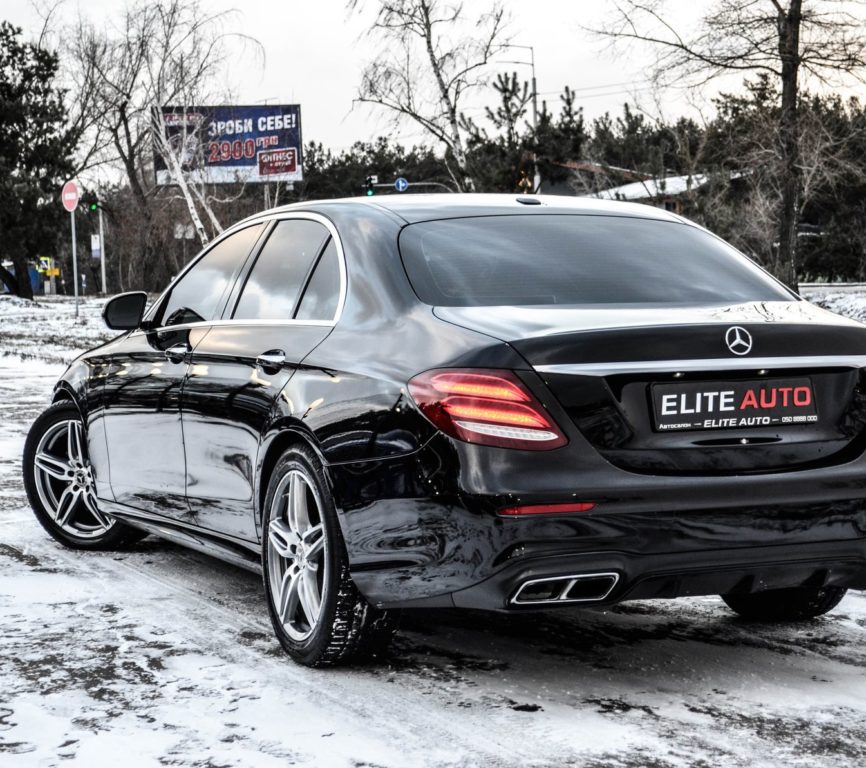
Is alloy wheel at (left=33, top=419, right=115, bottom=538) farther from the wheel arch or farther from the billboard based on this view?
the billboard

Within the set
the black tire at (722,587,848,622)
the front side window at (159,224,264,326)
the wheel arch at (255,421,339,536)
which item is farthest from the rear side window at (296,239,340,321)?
the black tire at (722,587,848,622)

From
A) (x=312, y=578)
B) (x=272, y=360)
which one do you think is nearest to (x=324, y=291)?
(x=272, y=360)

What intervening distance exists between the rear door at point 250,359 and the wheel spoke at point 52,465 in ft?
5.07

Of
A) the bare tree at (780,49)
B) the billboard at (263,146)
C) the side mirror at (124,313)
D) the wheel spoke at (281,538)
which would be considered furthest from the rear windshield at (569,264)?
the billboard at (263,146)

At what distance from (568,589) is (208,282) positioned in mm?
2503

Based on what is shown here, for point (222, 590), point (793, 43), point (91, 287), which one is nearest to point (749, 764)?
point (222, 590)

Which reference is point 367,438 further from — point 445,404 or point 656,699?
point 656,699

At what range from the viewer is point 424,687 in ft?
14.4

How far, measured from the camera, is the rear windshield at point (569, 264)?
4539 millimetres

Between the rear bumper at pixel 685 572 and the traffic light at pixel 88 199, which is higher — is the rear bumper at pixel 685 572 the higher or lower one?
the lower one

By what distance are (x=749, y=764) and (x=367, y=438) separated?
1.42 m

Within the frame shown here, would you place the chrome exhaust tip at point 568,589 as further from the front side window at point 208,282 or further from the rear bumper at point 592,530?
the front side window at point 208,282

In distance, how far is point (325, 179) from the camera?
94.9 m

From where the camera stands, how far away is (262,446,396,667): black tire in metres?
4.44
